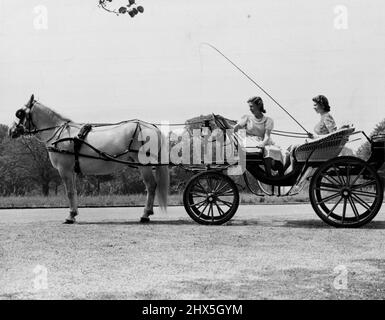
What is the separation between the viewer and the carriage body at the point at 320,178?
902cm

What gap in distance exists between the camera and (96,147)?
10562mm

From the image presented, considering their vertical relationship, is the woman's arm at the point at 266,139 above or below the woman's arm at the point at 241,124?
below

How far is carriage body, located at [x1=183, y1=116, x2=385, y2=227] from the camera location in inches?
355

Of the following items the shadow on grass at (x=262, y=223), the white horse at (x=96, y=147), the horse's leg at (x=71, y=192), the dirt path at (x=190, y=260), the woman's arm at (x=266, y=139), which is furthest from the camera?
the white horse at (x=96, y=147)

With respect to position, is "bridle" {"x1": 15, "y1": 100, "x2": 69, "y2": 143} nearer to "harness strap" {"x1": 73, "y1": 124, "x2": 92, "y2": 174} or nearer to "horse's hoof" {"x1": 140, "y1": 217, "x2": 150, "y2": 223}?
"harness strap" {"x1": 73, "y1": 124, "x2": 92, "y2": 174}

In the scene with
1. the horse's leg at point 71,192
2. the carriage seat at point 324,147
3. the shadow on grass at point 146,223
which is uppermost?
the carriage seat at point 324,147

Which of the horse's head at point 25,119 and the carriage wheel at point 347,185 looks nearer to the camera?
the carriage wheel at point 347,185

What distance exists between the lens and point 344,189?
9.05 meters

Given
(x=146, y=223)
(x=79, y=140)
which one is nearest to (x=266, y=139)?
(x=146, y=223)

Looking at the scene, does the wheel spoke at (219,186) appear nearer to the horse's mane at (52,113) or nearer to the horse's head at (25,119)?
the horse's mane at (52,113)

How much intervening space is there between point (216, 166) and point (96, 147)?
2.30 metres

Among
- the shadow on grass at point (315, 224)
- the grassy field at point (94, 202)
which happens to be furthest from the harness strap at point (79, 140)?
the grassy field at point (94, 202)

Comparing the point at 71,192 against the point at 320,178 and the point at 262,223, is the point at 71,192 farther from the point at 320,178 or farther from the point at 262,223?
the point at 320,178

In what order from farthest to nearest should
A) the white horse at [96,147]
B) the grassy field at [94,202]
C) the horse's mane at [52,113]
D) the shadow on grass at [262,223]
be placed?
the grassy field at [94,202], the horse's mane at [52,113], the white horse at [96,147], the shadow on grass at [262,223]
